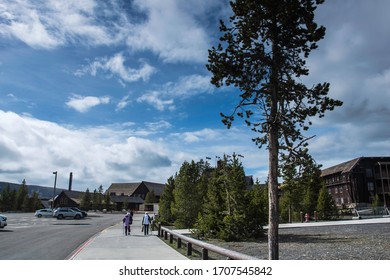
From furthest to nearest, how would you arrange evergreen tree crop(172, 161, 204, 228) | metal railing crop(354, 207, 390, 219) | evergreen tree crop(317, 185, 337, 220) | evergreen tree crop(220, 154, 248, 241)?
evergreen tree crop(317, 185, 337, 220) < metal railing crop(354, 207, 390, 219) < evergreen tree crop(172, 161, 204, 228) < evergreen tree crop(220, 154, 248, 241)

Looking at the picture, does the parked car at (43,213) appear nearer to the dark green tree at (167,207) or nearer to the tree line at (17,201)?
the dark green tree at (167,207)

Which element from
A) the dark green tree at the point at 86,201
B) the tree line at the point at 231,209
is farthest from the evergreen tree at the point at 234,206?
the dark green tree at the point at 86,201

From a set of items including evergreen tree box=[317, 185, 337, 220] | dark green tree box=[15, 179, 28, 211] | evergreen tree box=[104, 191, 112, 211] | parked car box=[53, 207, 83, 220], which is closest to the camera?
evergreen tree box=[317, 185, 337, 220]

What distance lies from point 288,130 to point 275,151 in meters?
0.76

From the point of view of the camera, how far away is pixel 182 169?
3506cm

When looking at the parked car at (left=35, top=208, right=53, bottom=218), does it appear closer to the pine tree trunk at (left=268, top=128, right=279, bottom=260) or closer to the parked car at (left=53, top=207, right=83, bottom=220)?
the parked car at (left=53, top=207, right=83, bottom=220)

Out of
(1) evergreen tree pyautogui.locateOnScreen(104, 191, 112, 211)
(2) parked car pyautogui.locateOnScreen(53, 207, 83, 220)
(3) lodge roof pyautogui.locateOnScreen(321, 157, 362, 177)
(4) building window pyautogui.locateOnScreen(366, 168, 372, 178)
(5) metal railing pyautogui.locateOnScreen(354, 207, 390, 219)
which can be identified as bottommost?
(2) parked car pyautogui.locateOnScreen(53, 207, 83, 220)

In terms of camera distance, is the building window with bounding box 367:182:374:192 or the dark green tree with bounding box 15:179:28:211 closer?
the building window with bounding box 367:182:374:192

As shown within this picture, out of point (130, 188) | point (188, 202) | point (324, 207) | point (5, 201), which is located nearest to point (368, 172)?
point (324, 207)

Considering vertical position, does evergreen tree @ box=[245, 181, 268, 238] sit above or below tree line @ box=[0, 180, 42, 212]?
below

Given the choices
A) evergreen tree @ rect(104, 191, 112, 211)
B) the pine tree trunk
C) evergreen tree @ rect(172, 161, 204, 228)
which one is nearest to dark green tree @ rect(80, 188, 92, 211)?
evergreen tree @ rect(104, 191, 112, 211)

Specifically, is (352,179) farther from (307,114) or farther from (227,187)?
(307,114)

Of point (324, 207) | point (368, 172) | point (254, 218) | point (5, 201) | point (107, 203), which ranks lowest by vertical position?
point (254, 218)

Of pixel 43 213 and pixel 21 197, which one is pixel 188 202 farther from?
pixel 21 197
